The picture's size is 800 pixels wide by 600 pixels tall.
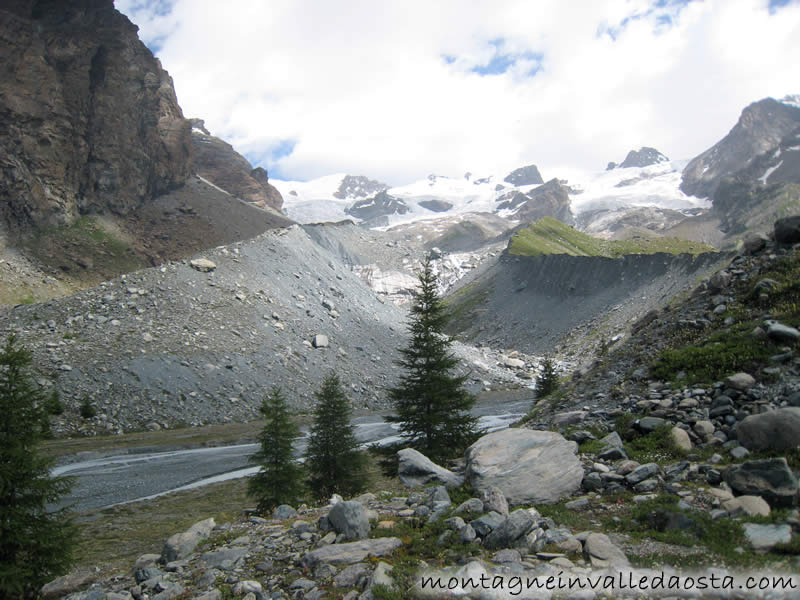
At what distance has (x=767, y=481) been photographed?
25.6 feet

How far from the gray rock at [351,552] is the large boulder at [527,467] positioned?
2.71 m

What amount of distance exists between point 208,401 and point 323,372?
1528 centimetres

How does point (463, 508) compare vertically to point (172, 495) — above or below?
above

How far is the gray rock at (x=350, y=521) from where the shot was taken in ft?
30.8

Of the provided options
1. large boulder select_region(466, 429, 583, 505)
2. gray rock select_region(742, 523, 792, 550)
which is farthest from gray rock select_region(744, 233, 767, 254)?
gray rock select_region(742, 523, 792, 550)

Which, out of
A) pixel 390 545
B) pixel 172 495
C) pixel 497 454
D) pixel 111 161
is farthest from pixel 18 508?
pixel 111 161

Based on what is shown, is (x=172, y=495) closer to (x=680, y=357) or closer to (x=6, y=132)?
(x=680, y=357)

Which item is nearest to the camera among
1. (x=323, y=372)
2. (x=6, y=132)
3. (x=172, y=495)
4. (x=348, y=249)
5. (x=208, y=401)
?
(x=172, y=495)

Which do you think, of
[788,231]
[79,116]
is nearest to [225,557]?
[788,231]

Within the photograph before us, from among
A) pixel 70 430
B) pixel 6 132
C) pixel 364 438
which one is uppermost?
pixel 6 132

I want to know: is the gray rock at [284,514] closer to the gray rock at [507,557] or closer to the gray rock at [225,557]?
the gray rock at [225,557]

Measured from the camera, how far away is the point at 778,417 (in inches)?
362

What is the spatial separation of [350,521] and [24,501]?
871 centimetres

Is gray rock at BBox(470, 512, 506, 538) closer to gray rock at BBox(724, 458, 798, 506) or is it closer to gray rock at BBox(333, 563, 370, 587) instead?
gray rock at BBox(333, 563, 370, 587)
